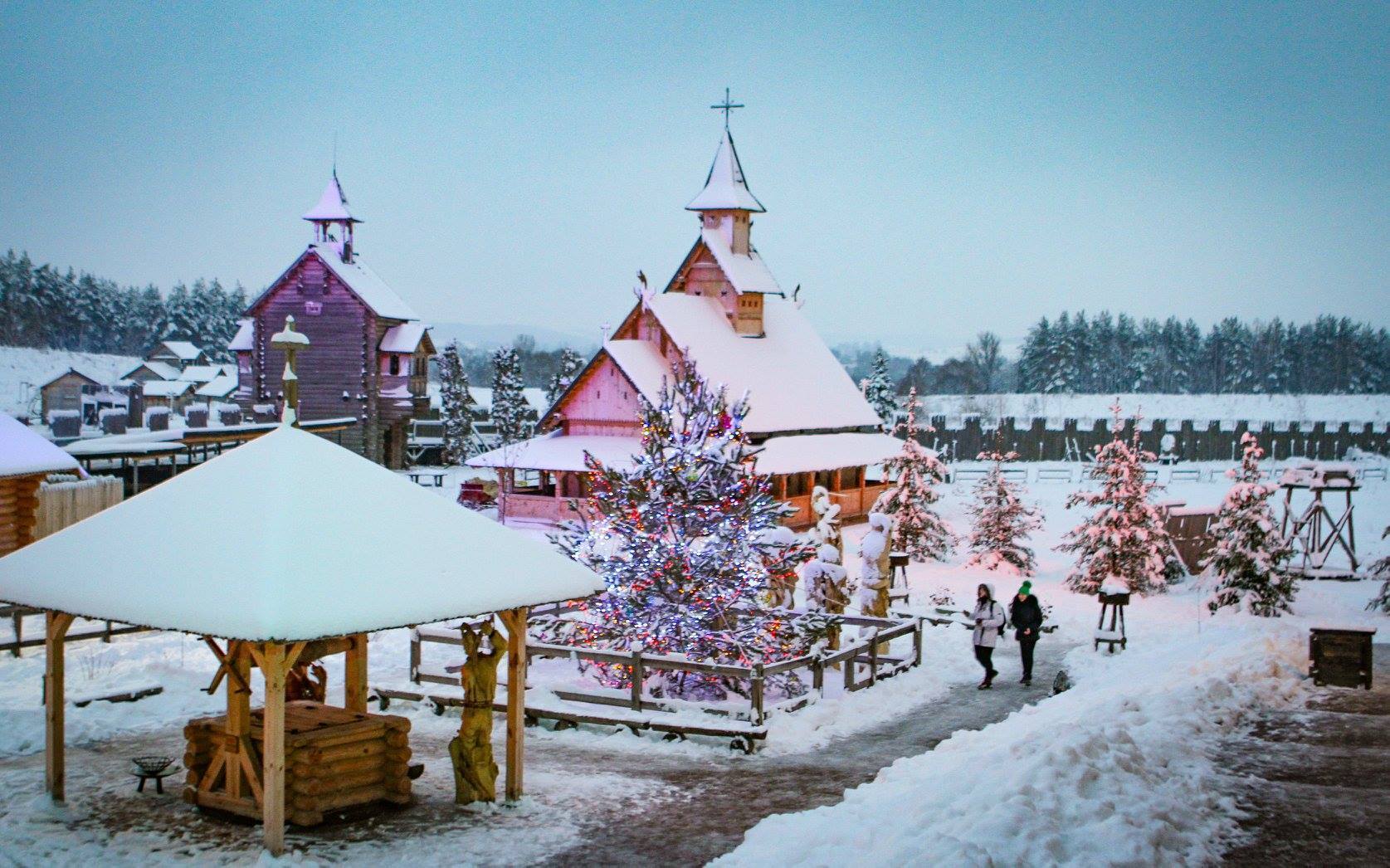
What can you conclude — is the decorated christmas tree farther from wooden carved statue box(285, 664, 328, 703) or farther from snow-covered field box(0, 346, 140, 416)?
snow-covered field box(0, 346, 140, 416)

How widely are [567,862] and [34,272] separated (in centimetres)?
11143

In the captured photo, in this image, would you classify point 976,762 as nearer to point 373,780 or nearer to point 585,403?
point 373,780

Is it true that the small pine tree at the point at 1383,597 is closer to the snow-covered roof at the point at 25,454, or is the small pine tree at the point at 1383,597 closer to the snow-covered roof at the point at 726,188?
the snow-covered roof at the point at 726,188

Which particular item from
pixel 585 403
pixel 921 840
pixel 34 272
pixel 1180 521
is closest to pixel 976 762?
pixel 921 840

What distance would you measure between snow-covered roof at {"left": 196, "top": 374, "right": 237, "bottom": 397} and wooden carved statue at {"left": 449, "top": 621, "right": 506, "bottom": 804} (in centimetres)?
7412

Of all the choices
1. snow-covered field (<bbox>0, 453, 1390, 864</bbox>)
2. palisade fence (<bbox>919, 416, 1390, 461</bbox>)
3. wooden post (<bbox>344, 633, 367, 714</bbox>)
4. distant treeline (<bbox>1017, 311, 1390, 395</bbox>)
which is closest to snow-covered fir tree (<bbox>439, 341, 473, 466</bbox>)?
palisade fence (<bbox>919, 416, 1390, 461</bbox>)

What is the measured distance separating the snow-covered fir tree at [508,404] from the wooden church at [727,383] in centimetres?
1129

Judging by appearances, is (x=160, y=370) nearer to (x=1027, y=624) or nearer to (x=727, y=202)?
(x=727, y=202)

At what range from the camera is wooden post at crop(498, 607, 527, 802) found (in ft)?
42.5

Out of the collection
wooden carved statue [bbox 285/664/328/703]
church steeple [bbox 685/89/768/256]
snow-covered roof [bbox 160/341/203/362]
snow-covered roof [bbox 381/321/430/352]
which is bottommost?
wooden carved statue [bbox 285/664/328/703]

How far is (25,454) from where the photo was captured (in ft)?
85.1

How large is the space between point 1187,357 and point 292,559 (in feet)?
404

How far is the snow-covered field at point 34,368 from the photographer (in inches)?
2869

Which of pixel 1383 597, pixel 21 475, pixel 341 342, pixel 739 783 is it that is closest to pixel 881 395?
pixel 341 342
